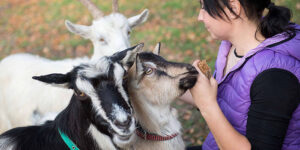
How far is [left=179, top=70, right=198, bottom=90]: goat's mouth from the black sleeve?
420mm

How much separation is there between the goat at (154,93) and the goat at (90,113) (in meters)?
0.12

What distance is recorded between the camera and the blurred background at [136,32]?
18.7ft

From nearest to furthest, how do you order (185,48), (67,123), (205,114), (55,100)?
1. (205,114)
2. (67,123)
3. (55,100)
4. (185,48)

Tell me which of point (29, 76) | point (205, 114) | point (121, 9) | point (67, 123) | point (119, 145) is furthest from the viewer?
point (121, 9)

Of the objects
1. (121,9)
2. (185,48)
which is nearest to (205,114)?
(185,48)

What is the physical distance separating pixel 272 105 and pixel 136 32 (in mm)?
5977

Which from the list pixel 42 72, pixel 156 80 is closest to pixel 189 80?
pixel 156 80

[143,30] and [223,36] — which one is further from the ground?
[223,36]

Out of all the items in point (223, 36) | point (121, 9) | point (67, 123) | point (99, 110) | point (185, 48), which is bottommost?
point (185, 48)

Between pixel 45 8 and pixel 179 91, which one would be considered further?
pixel 45 8

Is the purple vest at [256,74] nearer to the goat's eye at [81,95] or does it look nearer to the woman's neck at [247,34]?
the woman's neck at [247,34]

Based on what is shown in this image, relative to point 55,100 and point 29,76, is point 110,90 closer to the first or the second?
point 55,100

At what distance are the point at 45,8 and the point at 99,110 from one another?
1011 cm

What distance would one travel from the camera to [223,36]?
2023mm
